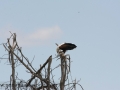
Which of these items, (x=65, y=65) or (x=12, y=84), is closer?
(x=65, y=65)

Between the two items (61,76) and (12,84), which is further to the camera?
(12,84)

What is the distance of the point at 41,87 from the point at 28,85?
28cm

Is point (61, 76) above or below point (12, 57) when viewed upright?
below

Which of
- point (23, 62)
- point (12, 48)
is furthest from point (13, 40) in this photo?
point (23, 62)

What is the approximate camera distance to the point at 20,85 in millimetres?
5695

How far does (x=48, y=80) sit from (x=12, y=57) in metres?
1.04

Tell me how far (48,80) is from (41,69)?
11.2 inches

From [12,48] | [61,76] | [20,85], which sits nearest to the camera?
[61,76]

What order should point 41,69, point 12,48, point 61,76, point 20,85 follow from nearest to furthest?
1. point 61,76
2. point 41,69
3. point 12,48
4. point 20,85

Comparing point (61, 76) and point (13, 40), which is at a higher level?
point (13, 40)

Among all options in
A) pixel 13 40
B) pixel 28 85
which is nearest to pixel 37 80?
pixel 28 85

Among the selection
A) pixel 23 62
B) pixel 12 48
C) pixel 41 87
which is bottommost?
pixel 41 87

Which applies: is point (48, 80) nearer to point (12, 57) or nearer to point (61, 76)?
point (61, 76)

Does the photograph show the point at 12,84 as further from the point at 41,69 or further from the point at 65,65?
the point at 65,65
